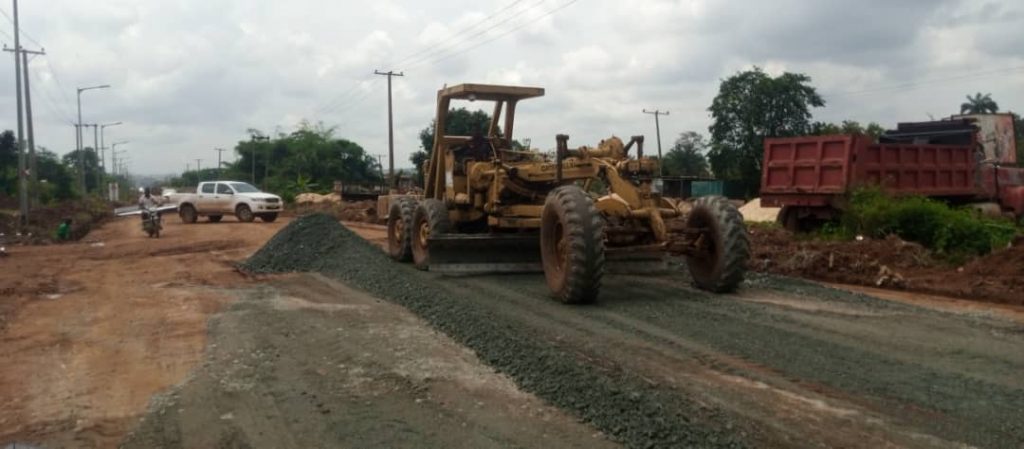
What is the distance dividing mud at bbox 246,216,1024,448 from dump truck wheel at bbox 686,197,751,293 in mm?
263

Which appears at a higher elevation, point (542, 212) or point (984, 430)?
point (542, 212)

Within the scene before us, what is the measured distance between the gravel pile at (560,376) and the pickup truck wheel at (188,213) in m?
21.2

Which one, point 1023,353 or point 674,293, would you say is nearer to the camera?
point 1023,353

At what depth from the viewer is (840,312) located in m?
9.23

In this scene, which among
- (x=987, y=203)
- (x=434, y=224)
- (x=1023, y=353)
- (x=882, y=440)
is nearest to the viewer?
(x=882, y=440)

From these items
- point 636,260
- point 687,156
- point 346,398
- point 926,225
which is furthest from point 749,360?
point 687,156

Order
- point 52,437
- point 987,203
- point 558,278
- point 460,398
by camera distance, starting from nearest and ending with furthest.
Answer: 1. point 52,437
2. point 460,398
3. point 558,278
4. point 987,203

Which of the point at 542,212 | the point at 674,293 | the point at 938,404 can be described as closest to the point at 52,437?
the point at 938,404

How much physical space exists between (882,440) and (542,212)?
19.5ft

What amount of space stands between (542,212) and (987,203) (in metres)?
11.2

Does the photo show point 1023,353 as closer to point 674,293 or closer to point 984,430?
point 984,430

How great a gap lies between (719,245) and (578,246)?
6.00ft

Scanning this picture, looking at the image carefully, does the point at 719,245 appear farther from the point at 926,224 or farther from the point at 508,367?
the point at 926,224

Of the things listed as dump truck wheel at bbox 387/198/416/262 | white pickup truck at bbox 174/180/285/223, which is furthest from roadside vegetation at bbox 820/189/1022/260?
white pickup truck at bbox 174/180/285/223
